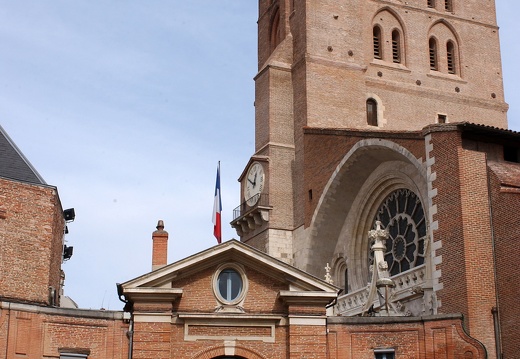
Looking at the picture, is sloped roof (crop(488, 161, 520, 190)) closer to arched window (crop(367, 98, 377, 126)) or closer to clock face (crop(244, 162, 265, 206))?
arched window (crop(367, 98, 377, 126))

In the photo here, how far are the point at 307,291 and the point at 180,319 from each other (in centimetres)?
296

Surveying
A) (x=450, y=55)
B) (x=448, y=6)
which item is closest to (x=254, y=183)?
(x=450, y=55)

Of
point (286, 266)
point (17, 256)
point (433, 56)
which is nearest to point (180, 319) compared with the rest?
point (286, 266)

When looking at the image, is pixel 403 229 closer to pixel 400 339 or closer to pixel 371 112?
pixel 400 339

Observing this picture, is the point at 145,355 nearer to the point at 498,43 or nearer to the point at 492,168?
the point at 492,168

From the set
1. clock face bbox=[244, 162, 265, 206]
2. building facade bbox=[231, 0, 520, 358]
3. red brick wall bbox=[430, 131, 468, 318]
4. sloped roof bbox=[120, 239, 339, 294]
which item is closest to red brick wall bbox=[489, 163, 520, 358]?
building facade bbox=[231, 0, 520, 358]

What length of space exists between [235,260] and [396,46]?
69.3ft

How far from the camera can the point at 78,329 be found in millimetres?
21359

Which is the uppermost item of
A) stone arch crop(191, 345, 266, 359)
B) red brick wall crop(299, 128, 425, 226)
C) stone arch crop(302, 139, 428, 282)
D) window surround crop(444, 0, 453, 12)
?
window surround crop(444, 0, 453, 12)

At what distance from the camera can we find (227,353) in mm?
21672

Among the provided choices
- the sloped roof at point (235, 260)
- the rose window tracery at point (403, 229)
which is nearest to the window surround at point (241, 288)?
the sloped roof at point (235, 260)

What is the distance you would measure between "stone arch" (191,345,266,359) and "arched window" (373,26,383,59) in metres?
20.8

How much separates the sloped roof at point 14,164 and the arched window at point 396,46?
1907 cm

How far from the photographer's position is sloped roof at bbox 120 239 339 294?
21.4 meters
